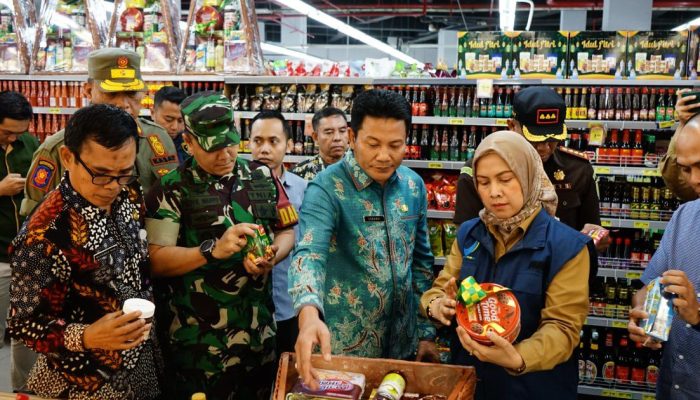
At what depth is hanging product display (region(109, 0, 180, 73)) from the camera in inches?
228

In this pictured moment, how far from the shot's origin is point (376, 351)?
2.38m

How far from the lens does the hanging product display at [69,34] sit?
6008 mm

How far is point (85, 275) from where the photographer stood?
201cm

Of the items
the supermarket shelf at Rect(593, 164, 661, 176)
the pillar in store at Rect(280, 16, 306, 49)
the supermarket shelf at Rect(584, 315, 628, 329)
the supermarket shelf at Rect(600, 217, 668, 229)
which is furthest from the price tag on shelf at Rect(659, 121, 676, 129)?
the pillar in store at Rect(280, 16, 306, 49)

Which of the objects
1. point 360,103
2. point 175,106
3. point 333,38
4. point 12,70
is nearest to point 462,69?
point 175,106

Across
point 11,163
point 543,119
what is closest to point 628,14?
point 543,119

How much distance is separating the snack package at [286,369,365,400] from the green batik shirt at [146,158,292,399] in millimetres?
506

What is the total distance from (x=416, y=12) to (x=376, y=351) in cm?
1765

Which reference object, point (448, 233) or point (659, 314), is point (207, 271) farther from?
point (448, 233)

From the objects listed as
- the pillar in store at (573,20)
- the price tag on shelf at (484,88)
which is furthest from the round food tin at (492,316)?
the pillar in store at (573,20)

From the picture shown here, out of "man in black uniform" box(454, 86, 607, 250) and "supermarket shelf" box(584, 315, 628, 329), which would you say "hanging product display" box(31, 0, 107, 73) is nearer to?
"man in black uniform" box(454, 86, 607, 250)

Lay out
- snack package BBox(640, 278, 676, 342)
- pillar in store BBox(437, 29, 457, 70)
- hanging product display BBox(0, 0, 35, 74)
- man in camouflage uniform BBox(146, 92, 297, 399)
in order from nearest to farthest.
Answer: snack package BBox(640, 278, 676, 342), man in camouflage uniform BBox(146, 92, 297, 399), hanging product display BBox(0, 0, 35, 74), pillar in store BBox(437, 29, 457, 70)

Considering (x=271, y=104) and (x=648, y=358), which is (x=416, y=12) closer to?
(x=271, y=104)

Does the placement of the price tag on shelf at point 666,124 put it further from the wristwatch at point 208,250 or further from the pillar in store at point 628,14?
the pillar in store at point 628,14
